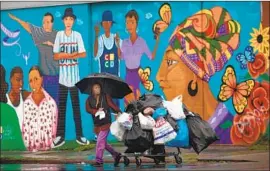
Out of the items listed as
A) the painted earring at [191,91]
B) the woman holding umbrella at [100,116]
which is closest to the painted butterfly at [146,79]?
the painted earring at [191,91]

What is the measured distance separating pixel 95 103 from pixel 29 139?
188 inches

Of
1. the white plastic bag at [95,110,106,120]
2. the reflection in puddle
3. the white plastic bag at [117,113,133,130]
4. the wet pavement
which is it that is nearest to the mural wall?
the wet pavement

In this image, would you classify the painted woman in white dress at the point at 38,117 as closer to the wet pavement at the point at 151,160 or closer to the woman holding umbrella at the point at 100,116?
the wet pavement at the point at 151,160

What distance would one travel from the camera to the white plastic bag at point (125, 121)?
12.4 m

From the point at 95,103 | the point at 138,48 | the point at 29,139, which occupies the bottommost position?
the point at 29,139

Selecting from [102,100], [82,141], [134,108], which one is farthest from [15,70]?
[134,108]

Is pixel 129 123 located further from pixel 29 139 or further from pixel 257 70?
pixel 29 139

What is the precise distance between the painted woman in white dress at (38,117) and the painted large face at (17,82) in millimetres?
315

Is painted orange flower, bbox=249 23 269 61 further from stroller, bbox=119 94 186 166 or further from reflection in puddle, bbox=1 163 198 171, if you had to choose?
reflection in puddle, bbox=1 163 198 171

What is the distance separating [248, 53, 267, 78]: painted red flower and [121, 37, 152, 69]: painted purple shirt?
2.64 m

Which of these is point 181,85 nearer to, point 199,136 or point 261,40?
point 261,40

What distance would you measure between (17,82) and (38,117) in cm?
117

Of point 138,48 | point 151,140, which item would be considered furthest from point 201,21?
point 151,140

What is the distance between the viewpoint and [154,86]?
16.7 m
